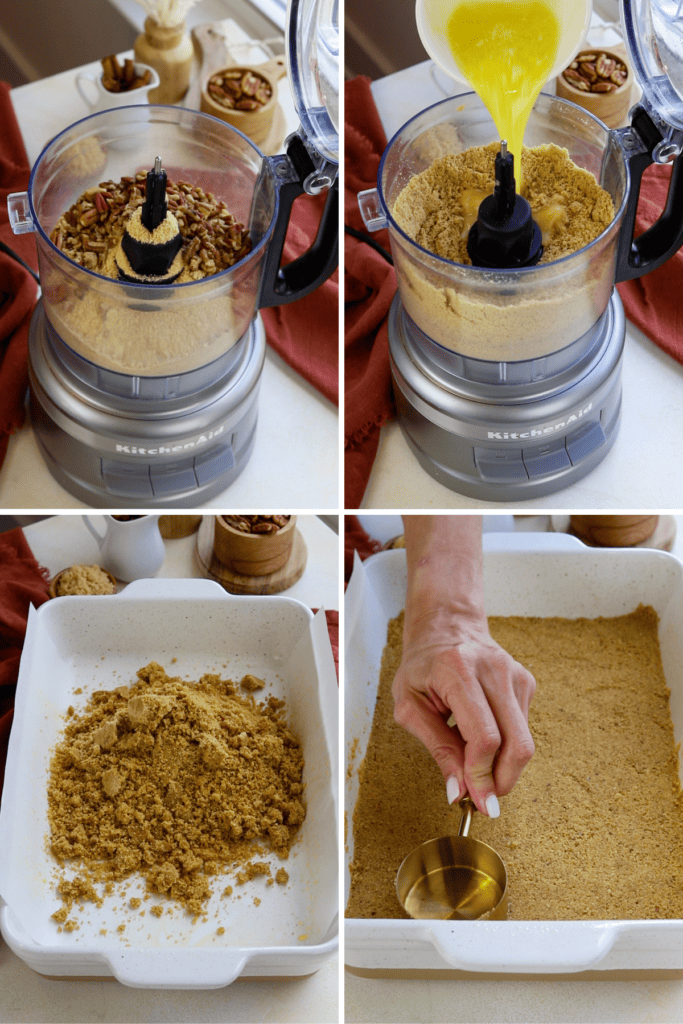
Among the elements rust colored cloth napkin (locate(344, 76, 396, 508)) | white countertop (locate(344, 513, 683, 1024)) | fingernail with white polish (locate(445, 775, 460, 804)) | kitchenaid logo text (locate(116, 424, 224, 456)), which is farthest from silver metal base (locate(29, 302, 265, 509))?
white countertop (locate(344, 513, 683, 1024))

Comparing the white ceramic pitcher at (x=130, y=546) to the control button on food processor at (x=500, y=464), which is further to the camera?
the white ceramic pitcher at (x=130, y=546)

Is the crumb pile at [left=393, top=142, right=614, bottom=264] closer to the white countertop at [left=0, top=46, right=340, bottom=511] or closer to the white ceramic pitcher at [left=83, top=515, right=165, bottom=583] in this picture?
the white countertop at [left=0, top=46, right=340, bottom=511]

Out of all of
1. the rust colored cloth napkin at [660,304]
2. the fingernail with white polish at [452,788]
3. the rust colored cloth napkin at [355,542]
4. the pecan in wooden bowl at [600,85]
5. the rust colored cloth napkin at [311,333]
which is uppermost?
the pecan in wooden bowl at [600,85]

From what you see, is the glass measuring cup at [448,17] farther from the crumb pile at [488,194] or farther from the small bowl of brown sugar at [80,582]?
the small bowl of brown sugar at [80,582]

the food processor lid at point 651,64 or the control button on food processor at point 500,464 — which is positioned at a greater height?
the food processor lid at point 651,64

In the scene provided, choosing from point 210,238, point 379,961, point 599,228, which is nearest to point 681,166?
point 599,228

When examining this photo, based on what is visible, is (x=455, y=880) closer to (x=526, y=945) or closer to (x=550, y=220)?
(x=526, y=945)

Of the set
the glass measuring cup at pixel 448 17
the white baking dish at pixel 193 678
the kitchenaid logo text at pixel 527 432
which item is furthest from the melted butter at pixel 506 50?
the white baking dish at pixel 193 678
